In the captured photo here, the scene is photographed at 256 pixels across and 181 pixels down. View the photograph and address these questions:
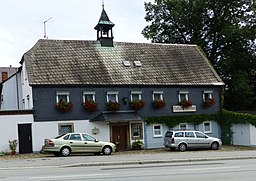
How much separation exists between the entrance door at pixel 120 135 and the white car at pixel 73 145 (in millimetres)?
6517

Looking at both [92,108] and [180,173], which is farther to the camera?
[92,108]

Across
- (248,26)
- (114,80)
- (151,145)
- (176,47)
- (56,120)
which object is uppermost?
(248,26)

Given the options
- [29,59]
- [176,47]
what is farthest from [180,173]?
[176,47]

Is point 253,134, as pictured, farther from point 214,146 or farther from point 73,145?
point 73,145

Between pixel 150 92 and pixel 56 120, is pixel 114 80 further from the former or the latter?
pixel 56 120

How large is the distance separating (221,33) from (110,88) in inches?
740

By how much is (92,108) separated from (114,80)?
3.15m

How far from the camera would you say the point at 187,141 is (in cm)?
3206

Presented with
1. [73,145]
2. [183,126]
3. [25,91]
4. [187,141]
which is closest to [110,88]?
[25,91]

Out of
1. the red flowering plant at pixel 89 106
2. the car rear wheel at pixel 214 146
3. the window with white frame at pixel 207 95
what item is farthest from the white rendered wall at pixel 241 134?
the red flowering plant at pixel 89 106

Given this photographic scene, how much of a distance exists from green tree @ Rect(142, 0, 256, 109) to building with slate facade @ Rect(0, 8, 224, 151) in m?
9.28

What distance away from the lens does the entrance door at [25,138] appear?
106 feet

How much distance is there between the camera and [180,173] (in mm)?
15344

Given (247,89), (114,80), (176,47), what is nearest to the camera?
(114,80)
